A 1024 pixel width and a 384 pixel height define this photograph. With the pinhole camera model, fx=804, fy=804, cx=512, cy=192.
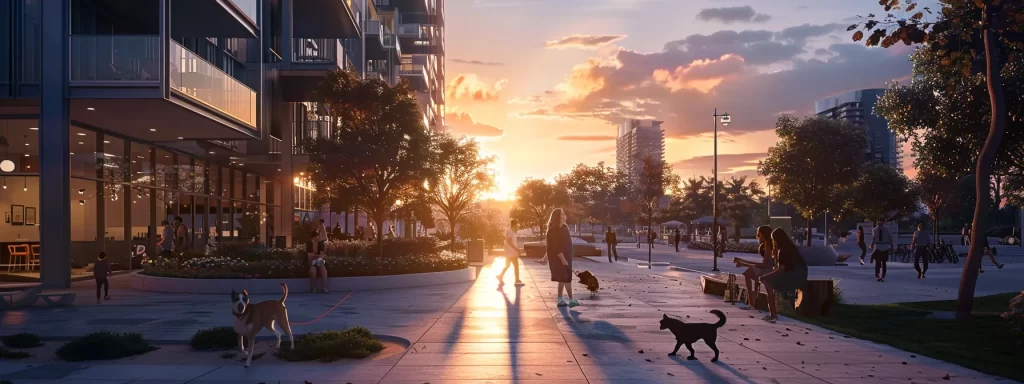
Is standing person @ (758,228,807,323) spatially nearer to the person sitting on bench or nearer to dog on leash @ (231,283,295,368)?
the person sitting on bench

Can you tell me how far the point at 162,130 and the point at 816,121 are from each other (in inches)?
1144

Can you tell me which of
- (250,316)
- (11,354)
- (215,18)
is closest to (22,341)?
(11,354)

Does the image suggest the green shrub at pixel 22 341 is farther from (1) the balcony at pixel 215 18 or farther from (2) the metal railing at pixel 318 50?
(2) the metal railing at pixel 318 50

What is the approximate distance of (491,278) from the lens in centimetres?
2489

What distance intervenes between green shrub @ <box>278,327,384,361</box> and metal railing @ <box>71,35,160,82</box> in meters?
11.1

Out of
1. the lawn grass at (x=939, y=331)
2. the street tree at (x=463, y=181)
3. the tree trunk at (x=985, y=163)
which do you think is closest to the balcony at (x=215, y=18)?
the lawn grass at (x=939, y=331)

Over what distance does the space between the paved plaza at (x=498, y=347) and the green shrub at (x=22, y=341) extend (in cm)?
87

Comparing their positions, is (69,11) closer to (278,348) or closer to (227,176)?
(278,348)

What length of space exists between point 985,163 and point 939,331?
9.77ft

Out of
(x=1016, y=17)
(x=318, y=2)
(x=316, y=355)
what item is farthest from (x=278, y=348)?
(x=318, y=2)

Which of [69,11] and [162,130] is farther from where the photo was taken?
[162,130]

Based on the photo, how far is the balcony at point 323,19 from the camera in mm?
33375

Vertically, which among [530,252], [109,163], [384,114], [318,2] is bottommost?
[530,252]

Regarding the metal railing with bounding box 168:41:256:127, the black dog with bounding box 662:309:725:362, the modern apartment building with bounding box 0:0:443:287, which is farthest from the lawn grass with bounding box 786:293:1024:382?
the modern apartment building with bounding box 0:0:443:287
